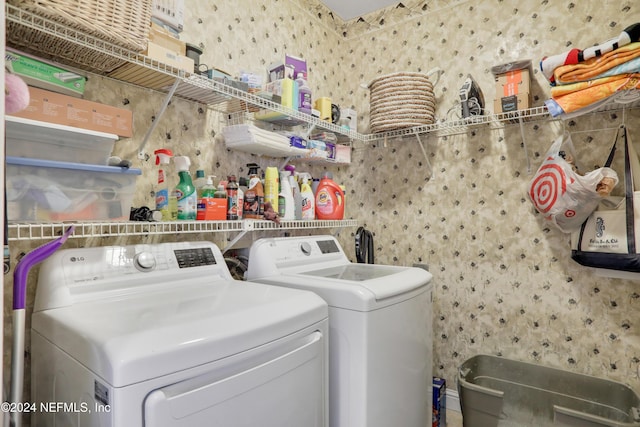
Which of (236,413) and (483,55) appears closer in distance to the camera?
(236,413)

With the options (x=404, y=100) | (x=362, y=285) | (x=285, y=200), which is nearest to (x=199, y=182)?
(x=285, y=200)

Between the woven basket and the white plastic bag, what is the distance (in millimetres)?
716

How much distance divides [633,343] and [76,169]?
264 cm

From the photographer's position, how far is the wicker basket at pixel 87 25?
1.05m

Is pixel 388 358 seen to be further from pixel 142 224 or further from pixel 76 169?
pixel 76 169

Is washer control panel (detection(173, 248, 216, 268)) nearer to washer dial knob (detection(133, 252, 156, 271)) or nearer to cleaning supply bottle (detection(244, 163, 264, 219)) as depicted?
washer dial knob (detection(133, 252, 156, 271))

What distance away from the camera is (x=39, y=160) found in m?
1.06

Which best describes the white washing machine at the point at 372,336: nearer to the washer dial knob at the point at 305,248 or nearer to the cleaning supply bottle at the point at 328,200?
the washer dial knob at the point at 305,248

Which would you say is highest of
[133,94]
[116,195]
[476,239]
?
[133,94]

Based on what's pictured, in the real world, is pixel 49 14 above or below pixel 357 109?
below

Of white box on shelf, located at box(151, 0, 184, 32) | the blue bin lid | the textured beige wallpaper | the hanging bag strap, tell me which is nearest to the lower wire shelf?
the blue bin lid

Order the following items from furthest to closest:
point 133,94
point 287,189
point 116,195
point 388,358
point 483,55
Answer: point 483,55
point 287,189
point 133,94
point 388,358
point 116,195

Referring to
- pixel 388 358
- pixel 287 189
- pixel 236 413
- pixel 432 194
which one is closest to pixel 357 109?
pixel 432 194

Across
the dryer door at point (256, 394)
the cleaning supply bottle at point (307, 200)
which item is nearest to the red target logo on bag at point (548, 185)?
the cleaning supply bottle at point (307, 200)
